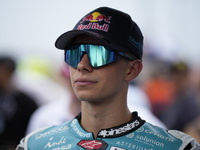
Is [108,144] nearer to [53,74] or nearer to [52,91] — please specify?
[52,91]

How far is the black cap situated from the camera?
113 inches

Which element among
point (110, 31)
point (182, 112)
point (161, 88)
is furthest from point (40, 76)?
point (110, 31)

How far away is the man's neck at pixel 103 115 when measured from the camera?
118 inches

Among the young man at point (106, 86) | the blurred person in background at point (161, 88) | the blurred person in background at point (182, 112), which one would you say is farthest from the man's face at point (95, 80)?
the blurred person in background at point (161, 88)

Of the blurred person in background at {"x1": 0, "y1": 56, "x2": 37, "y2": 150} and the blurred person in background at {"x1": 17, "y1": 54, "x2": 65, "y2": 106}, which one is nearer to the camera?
the blurred person in background at {"x1": 0, "y1": 56, "x2": 37, "y2": 150}

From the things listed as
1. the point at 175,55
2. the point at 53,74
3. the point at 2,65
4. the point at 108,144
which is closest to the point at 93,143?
the point at 108,144

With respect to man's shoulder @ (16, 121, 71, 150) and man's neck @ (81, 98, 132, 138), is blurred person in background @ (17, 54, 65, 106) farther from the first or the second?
man's neck @ (81, 98, 132, 138)

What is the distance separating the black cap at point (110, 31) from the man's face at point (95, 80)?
9 centimetres

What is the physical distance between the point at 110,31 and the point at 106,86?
1.29ft

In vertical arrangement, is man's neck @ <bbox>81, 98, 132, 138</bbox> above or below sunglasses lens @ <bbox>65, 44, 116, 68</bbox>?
below

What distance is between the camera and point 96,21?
2.98m

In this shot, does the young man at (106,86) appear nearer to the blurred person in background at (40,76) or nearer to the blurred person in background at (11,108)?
the blurred person in background at (11,108)

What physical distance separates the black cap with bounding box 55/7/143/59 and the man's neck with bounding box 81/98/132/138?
16.5 inches

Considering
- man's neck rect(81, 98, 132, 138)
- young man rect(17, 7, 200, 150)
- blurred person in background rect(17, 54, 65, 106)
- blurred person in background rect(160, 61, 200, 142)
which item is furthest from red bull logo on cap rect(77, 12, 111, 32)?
blurred person in background rect(17, 54, 65, 106)
